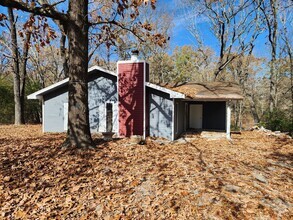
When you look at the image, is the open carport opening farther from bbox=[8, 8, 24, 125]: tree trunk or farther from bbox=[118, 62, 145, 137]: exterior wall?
bbox=[8, 8, 24, 125]: tree trunk

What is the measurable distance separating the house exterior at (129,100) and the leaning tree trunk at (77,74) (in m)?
4.85

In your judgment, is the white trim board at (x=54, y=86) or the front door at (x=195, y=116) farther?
the front door at (x=195, y=116)

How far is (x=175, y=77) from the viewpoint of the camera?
3234cm

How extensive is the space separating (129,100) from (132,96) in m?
0.26

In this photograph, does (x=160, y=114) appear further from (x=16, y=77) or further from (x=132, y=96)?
(x=16, y=77)

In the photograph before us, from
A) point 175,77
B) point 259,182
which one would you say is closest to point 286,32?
point 175,77

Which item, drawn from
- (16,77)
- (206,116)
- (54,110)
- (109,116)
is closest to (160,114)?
(109,116)

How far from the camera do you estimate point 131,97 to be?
1088cm

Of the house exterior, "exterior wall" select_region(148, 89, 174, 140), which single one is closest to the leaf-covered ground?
"exterior wall" select_region(148, 89, 174, 140)

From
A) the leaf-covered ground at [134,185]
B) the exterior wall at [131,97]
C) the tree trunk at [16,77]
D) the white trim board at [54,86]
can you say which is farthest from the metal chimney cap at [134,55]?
the tree trunk at [16,77]

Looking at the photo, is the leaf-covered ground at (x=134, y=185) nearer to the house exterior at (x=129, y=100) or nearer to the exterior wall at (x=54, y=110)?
the house exterior at (x=129, y=100)

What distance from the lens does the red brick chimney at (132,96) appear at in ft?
35.1

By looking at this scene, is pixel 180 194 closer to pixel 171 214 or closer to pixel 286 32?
pixel 171 214

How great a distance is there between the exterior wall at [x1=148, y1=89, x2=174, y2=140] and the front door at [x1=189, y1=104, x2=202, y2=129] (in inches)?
240
